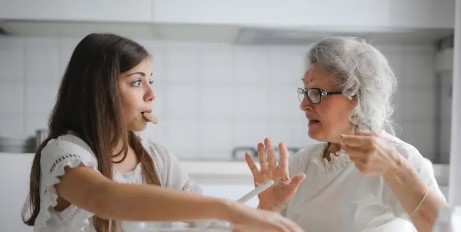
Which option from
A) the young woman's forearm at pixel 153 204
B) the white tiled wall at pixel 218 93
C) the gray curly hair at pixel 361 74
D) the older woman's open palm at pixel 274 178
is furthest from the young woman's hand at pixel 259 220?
the white tiled wall at pixel 218 93

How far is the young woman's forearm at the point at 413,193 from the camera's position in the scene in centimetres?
116

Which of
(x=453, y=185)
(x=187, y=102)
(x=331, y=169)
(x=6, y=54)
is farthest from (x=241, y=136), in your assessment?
(x=331, y=169)

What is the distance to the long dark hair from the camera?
48.8 inches

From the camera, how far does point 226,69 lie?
314 centimetres

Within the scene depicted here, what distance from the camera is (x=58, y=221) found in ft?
3.81

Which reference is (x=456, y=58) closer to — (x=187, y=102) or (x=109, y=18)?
(x=187, y=102)

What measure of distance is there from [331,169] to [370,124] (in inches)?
5.8

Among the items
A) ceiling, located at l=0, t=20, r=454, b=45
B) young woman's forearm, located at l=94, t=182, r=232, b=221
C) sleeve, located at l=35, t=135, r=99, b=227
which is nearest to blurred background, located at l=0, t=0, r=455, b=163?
ceiling, located at l=0, t=20, r=454, b=45

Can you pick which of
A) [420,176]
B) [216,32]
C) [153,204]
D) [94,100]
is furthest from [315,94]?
[216,32]

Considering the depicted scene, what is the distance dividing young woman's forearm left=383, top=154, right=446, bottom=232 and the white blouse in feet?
0.38

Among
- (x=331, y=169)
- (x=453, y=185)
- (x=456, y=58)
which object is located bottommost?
(x=453, y=185)

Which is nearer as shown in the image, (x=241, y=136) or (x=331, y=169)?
(x=331, y=169)

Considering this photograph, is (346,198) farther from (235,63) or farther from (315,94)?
(235,63)

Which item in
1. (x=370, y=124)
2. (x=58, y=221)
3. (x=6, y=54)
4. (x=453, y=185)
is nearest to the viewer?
(x=58, y=221)
